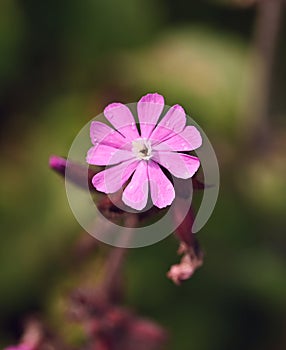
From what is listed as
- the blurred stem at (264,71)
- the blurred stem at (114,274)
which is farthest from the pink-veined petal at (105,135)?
the blurred stem at (264,71)

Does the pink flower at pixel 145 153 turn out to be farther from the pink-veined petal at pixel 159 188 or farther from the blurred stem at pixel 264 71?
the blurred stem at pixel 264 71

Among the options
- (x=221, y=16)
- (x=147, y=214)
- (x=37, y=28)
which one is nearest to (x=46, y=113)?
(x=37, y=28)

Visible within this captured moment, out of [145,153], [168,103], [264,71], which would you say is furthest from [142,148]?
[264,71]

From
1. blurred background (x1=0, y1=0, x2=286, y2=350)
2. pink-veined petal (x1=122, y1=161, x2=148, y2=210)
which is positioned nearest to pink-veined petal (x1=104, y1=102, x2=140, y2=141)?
pink-veined petal (x1=122, y1=161, x2=148, y2=210)

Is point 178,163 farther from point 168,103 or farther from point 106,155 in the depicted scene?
point 168,103

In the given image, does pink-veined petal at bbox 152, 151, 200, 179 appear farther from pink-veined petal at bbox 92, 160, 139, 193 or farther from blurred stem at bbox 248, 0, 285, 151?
blurred stem at bbox 248, 0, 285, 151
